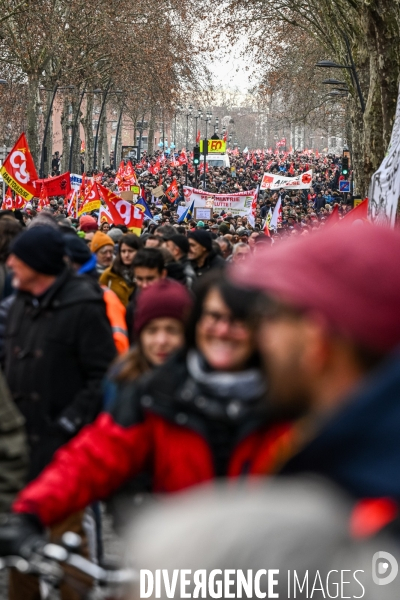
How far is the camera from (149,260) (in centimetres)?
662

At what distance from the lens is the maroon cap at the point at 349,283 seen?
1222mm

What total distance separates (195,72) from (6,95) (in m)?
10.8

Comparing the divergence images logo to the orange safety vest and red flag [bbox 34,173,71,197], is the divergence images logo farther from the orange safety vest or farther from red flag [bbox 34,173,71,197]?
red flag [bbox 34,173,71,197]

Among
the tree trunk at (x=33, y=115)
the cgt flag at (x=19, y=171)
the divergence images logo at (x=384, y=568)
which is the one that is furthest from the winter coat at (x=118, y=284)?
the tree trunk at (x=33, y=115)

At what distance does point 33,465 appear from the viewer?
4.32 m

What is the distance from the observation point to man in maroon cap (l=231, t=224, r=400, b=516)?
1143mm

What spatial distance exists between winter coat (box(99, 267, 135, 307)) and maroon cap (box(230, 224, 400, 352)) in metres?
6.34

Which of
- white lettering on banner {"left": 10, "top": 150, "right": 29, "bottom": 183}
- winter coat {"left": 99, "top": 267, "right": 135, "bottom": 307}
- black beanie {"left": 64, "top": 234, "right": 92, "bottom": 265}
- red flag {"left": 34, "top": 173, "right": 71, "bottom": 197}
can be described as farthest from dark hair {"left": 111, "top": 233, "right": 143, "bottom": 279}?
red flag {"left": 34, "top": 173, "right": 71, "bottom": 197}

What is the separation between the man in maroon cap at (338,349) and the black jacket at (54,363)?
297 cm

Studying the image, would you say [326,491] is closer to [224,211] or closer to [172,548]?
[172,548]

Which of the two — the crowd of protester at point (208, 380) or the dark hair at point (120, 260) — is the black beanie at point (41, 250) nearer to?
the crowd of protester at point (208, 380)

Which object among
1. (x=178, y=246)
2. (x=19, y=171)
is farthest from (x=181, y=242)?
(x=19, y=171)

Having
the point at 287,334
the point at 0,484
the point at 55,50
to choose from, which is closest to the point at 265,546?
the point at 287,334

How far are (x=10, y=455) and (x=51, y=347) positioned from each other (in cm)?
87
